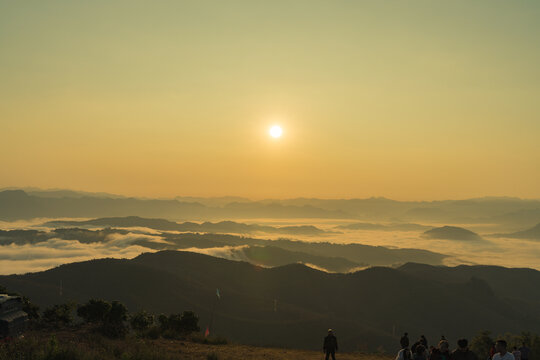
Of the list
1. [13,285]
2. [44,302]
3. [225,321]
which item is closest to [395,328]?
[225,321]

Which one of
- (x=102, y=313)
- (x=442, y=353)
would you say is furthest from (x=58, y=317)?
(x=442, y=353)

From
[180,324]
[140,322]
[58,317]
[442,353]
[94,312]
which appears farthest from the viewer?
[180,324]

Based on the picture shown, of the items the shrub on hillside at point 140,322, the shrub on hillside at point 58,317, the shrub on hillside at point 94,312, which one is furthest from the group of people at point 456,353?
the shrub on hillside at point 58,317

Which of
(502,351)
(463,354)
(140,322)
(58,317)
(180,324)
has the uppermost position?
(502,351)

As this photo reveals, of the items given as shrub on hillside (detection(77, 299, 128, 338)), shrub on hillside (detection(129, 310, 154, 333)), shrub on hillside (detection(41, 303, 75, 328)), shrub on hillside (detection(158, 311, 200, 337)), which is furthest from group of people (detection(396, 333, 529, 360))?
shrub on hillside (detection(41, 303, 75, 328))

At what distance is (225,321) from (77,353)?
15478cm

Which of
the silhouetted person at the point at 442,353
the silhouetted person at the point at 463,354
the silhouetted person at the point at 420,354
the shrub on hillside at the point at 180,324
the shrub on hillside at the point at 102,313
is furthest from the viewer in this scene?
the shrub on hillside at the point at 180,324

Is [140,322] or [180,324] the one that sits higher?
[140,322]

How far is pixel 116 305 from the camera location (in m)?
29.3

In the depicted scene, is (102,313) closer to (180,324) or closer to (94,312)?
(94,312)

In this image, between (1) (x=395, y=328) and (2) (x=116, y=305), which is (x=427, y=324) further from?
(2) (x=116, y=305)

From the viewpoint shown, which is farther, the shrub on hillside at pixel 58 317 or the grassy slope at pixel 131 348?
the shrub on hillside at pixel 58 317

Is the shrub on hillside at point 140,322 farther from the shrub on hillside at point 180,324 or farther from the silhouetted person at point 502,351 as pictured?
the silhouetted person at point 502,351

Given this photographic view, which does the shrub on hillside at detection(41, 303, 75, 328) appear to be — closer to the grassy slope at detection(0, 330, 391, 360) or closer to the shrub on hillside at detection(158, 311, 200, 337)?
the grassy slope at detection(0, 330, 391, 360)
